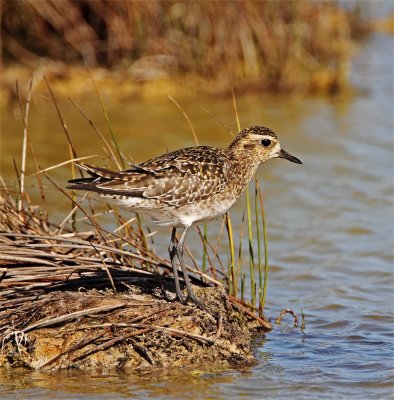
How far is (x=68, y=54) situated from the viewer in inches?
563

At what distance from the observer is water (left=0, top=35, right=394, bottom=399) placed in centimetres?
606

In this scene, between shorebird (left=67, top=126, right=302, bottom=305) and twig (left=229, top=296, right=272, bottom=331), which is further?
twig (left=229, top=296, right=272, bottom=331)

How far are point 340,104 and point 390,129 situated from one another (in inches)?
54.4

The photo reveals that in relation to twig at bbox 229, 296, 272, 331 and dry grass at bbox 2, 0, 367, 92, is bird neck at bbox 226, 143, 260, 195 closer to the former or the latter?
twig at bbox 229, 296, 272, 331

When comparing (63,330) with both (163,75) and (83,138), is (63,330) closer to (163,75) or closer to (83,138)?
(83,138)

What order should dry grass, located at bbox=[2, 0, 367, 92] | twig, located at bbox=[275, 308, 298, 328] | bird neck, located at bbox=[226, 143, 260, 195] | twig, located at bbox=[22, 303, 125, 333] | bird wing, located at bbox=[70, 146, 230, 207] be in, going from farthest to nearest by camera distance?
dry grass, located at bbox=[2, 0, 367, 92]
twig, located at bbox=[275, 308, 298, 328]
bird neck, located at bbox=[226, 143, 260, 195]
bird wing, located at bbox=[70, 146, 230, 207]
twig, located at bbox=[22, 303, 125, 333]

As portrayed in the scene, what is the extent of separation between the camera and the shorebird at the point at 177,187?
638cm

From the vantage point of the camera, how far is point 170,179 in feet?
21.5

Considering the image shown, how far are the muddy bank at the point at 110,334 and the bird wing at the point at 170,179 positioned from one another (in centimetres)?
71

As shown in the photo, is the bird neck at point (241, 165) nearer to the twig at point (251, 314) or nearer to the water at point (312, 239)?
the twig at point (251, 314)

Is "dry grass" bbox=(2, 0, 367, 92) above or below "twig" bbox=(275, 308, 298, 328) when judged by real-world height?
above

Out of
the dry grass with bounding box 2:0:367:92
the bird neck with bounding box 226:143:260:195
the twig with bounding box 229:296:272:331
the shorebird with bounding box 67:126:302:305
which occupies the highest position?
the dry grass with bounding box 2:0:367:92

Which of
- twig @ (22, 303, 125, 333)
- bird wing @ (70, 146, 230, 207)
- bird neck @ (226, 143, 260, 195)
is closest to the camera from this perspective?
twig @ (22, 303, 125, 333)

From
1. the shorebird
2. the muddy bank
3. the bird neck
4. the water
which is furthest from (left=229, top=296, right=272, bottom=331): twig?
the bird neck
